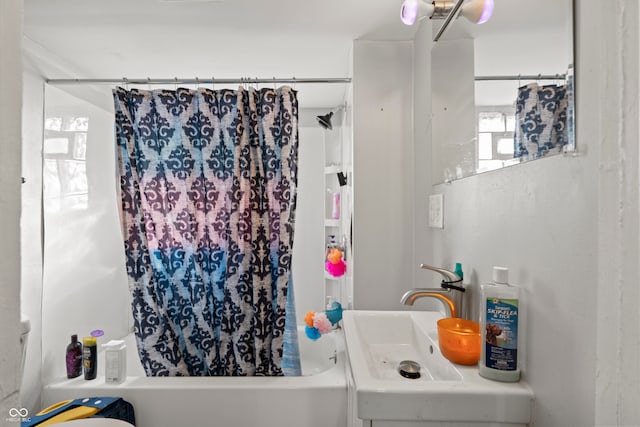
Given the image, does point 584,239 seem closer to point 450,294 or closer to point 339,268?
point 450,294

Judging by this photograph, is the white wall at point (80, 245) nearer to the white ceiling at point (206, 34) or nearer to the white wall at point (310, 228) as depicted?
the white ceiling at point (206, 34)

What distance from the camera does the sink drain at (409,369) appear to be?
100 centimetres

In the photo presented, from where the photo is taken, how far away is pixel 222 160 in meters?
1.81

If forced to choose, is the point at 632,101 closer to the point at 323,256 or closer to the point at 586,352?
the point at 586,352

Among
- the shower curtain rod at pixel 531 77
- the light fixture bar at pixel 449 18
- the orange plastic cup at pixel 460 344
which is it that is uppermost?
the light fixture bar at pixel 449 18

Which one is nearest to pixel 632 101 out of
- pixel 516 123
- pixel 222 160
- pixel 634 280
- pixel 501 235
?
pixel 634 280

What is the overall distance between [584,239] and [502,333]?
0.29 m

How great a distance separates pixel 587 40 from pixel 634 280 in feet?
1.40

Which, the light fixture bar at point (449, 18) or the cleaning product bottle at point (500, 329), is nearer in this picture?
the cleaning product bottle at point (500, 329)

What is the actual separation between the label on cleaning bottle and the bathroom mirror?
333mm

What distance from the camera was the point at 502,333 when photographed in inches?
31.1

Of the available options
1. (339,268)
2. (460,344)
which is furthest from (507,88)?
(339,268)

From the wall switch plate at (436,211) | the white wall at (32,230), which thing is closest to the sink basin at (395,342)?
the wall switch plate at (436,211)

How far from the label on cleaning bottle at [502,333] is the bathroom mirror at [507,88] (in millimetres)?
333
